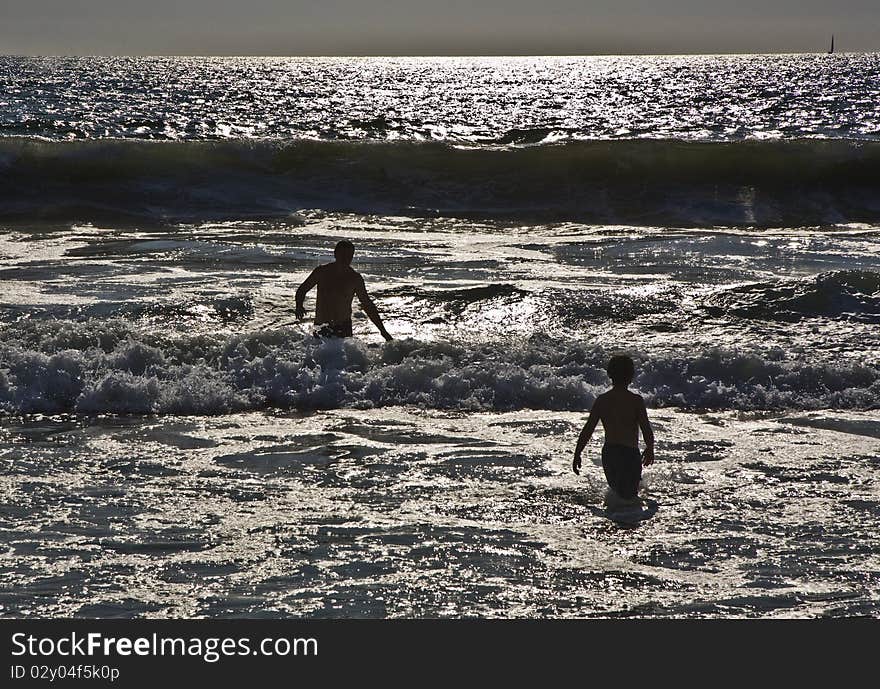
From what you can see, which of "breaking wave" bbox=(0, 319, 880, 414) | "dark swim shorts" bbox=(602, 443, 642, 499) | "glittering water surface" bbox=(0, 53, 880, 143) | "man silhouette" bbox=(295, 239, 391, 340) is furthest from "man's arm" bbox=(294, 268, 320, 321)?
"glittering water surface" bbox=(0, 53, 880, 143)

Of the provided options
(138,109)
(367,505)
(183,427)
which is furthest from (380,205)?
(138,109)

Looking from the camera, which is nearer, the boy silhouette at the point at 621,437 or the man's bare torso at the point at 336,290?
the boy silhouette at the point at 621,437

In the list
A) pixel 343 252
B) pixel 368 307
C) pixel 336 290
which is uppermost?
pixel 343 252

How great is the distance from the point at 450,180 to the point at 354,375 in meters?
13.6

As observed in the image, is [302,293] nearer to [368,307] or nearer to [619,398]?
[368,307]

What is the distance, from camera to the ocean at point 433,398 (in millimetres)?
5512

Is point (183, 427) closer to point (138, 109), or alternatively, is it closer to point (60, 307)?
point (60, 307)

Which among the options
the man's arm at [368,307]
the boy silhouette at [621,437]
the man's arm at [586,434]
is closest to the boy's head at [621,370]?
the boy silhouette at [621,437]

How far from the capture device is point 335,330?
10.5m

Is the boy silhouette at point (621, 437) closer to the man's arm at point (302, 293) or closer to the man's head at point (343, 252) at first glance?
the man's head at point (343, 252)

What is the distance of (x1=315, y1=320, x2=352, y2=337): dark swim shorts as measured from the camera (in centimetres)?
1041

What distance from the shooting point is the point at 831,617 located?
5.02m

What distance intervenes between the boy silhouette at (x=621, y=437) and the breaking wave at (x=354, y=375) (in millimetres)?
2161

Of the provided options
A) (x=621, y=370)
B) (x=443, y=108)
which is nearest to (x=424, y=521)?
A: (x=621, y=370)
